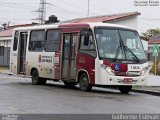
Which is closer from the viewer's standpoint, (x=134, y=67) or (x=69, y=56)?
(x=134, y=67)

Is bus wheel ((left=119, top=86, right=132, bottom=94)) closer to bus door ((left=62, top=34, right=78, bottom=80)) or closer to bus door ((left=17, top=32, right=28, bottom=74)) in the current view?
bus door ((left=62, top=34, right=78, bottom=80))

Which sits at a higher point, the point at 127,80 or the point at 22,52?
the point at 22,52

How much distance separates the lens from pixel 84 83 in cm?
1972

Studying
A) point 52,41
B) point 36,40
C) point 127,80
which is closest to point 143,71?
point 127,80

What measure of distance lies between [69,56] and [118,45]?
2592mm

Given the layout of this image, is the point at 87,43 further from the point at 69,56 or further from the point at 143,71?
the point at 143,71

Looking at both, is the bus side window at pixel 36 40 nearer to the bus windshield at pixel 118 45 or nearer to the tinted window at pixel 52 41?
the tinted window at pixel 52 41

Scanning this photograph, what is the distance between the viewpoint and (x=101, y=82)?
18938 mm

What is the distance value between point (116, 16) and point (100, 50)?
79.0 ft

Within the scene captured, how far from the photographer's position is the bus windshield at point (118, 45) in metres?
19.2

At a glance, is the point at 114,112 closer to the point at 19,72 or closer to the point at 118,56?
the point at 118,56

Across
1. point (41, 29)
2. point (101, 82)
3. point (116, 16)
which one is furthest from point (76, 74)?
point (116, 16)

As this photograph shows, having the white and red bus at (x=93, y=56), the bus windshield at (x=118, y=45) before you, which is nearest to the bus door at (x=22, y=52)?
the white and red bus at (x=93, y=56)

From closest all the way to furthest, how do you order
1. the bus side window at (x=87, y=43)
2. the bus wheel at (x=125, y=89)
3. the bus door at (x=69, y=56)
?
the bus side window at (x=87, y=43), the bus wheel at (x=125, y=89), the bus door at (x=69, y=56)
